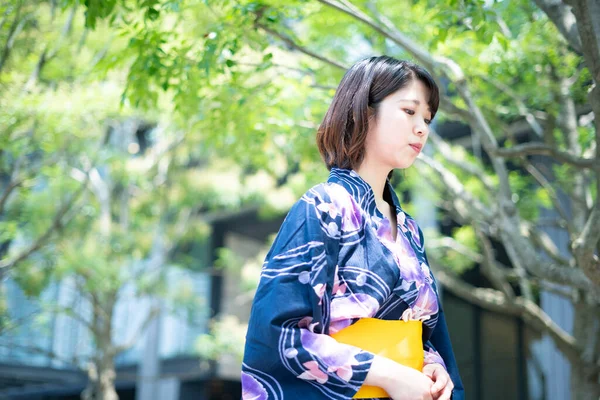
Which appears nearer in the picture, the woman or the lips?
the woman

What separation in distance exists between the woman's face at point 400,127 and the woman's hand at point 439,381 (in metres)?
0.52

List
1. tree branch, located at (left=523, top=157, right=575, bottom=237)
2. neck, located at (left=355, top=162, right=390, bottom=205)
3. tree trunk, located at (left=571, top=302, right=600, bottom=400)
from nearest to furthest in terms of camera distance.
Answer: neck, located at (left=355, top=162, right=390, bottom=205)
tree branch, located at (left=523, top=157, right=575, bottom=237)
tree trunk, located at (left=571, top=302, right=600, bottom=400)

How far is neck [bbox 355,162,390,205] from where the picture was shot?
180 cm

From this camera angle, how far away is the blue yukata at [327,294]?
4.71 ft

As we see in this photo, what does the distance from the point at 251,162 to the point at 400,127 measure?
5.57 m

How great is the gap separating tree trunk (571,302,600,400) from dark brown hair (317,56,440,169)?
4.03 metres

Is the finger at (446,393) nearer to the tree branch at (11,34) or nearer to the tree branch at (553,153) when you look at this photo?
the tree branch at (553,153)

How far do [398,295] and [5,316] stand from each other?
8.66 m

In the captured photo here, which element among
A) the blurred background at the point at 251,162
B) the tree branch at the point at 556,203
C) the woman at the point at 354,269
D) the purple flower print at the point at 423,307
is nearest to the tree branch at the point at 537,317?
the blurred background at the point at 251,162

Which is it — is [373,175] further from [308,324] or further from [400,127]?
[308,324]

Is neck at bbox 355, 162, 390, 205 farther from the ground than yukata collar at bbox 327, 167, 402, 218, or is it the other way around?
neck at bbox 355, 162, 390, 205

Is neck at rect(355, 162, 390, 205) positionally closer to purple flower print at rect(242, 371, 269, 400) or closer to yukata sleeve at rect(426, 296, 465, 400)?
yukata sleeve at rect(426, 296, 465, 400)

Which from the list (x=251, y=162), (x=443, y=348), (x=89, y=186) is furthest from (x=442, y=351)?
(x=89, y=186)

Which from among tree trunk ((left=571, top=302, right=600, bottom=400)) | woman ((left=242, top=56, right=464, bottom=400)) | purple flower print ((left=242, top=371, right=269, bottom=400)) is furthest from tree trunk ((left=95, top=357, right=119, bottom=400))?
purple flower print ((left=242, top=371, right=269, bottom=400))
